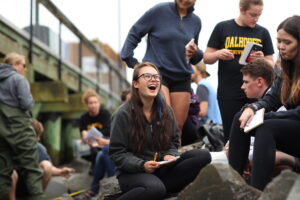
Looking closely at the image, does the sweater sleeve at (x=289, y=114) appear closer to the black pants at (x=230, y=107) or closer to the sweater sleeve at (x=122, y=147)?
the sweater sleeve at (x=122, y=147)

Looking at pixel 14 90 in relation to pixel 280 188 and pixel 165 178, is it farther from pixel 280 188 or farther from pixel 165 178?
pixel 280 188

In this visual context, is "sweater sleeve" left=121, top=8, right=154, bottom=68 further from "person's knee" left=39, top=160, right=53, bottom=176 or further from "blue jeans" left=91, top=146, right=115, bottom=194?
"blue jeans" left=91, top=146, right=115, bottom=194

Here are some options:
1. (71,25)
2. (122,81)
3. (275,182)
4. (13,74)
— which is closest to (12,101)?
(13,74)

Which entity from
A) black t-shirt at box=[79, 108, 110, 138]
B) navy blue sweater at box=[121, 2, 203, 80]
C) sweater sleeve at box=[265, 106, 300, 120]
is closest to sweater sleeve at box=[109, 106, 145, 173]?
sweater sleeve at box=[265, 106, 300, 120]

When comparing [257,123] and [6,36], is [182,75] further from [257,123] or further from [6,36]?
[6,36]

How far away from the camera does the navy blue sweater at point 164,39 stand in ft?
20.0

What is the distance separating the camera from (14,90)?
7.56 m

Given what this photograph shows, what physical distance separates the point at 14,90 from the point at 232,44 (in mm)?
2894

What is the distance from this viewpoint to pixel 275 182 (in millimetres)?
3494

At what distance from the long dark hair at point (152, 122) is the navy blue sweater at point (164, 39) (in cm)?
98

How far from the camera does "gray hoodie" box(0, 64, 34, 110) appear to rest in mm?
7516

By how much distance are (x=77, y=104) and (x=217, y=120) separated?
6.78 m

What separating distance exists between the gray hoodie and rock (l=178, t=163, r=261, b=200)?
390 centimetres

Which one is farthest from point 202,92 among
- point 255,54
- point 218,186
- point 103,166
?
point 218,186
